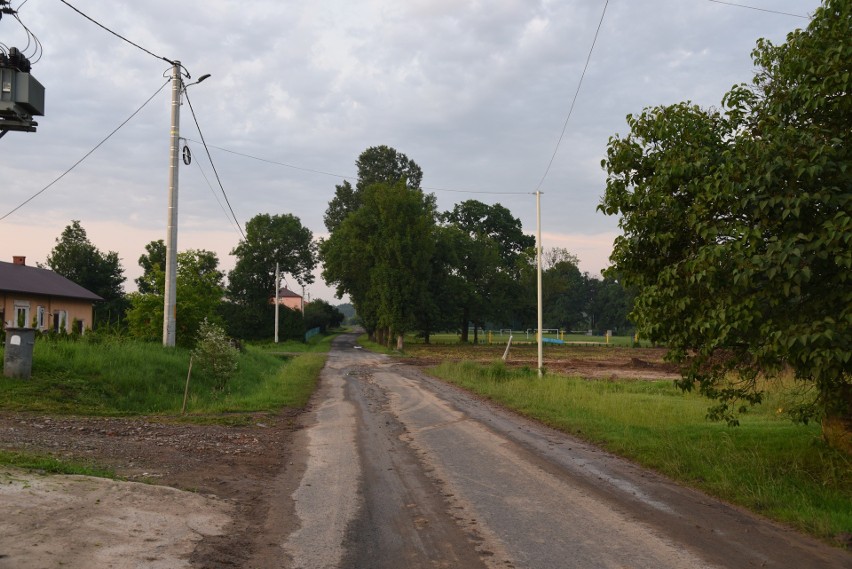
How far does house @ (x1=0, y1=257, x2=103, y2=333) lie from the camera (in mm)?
37447

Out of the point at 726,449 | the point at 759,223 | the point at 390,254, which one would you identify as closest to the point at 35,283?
the point at 390,254

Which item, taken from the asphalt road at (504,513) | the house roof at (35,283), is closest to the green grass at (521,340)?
the house roof at (35,283)

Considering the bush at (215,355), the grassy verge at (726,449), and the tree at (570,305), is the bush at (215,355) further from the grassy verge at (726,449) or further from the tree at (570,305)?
the tree at (570,305)

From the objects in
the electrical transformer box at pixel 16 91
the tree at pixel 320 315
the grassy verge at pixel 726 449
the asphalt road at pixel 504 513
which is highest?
the electrical transformer box at pixel 16 91

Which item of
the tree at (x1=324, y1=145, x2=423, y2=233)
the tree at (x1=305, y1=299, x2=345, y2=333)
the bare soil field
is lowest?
the bare soil field

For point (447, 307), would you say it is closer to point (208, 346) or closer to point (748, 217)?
point (208, 346)

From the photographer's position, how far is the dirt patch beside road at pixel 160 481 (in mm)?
5500

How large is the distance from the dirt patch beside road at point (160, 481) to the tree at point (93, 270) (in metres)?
58.2

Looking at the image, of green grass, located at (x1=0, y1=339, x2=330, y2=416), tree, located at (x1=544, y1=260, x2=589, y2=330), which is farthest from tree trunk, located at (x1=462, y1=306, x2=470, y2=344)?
green grass, located at (x1=0, y1=339, x2=330, y2=416)

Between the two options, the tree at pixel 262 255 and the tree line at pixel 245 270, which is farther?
the tree at pixel 262 255

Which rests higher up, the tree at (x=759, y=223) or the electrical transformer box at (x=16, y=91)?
the electrical transformer box at (x=16, y=91)

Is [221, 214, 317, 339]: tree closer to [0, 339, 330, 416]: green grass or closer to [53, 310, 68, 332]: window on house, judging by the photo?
[53, 310, 68, 332]: window on house

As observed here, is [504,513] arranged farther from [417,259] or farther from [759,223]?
[417,259]

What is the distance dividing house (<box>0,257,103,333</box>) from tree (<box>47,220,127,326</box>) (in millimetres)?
19097
